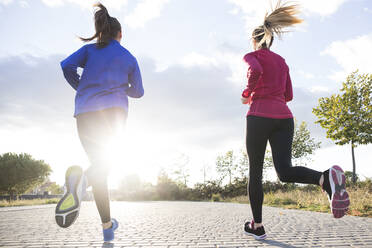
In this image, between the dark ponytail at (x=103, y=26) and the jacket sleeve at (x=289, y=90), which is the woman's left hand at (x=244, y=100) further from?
the dark ponytail at (x=103, y=26)

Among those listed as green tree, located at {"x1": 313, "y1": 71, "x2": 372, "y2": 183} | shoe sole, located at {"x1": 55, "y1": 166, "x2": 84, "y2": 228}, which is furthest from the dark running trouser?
green tree, located at {"x1": 313, "y1": 71, "x2": 372, "y2": 183}

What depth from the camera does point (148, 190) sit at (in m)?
27.6

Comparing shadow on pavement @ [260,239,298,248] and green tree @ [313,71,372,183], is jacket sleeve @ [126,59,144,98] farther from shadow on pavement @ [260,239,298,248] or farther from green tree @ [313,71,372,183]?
green tree @ [313,71,372,183]

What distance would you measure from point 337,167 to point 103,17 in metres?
2.72

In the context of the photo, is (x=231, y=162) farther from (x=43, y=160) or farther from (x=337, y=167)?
(x=337, y=167)

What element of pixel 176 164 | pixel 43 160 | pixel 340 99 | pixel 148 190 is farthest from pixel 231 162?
pixel 43 160

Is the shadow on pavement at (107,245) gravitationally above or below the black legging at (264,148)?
below

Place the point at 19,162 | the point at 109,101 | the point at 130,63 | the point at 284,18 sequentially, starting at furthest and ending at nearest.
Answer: the point at 19,162
the point at 284,18
the point at 130,63
the point at 109,101

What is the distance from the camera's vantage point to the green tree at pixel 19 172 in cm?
3309

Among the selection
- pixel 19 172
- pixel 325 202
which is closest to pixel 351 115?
pixel 325 202

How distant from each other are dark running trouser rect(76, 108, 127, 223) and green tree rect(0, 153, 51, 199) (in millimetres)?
35295

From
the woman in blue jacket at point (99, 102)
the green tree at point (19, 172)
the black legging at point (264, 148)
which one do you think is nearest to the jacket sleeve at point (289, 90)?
the black legging at point (264, 148)

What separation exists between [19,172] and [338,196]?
36884mm

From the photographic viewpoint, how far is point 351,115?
19188 mm
